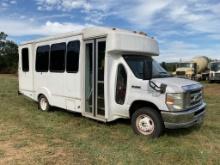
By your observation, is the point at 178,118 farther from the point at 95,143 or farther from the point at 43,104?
the point at 43,104

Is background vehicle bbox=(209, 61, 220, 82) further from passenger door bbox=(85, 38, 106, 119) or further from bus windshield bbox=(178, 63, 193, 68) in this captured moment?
passenger door bbox=(85, 38, 106, 119)

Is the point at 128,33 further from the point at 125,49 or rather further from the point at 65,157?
the point at 65,157

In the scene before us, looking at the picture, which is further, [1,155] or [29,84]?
[29,84]

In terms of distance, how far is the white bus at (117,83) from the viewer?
22.3ft

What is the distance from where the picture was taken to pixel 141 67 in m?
7.70

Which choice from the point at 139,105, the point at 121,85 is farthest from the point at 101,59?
the point at 139,105

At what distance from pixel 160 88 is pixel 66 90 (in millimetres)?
3627

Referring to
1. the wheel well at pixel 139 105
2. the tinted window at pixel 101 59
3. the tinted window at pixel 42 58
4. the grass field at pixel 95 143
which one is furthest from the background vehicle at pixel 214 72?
the wheel well at pixel 139 105

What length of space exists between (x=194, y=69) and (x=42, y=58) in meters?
26.2

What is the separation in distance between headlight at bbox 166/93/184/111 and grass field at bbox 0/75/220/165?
825mm

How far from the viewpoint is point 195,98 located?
7.14m

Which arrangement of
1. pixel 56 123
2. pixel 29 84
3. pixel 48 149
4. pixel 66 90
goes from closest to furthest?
pixel 48 149
pixel 56 123
pixel 66 90
pixel 29 84

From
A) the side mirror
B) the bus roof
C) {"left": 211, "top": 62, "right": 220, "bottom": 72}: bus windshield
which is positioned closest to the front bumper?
the side mirror

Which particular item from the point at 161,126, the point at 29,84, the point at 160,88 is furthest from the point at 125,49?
the point at 29,84
